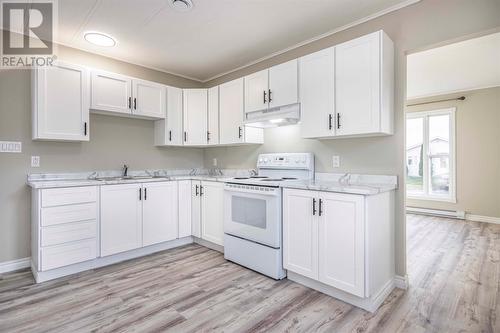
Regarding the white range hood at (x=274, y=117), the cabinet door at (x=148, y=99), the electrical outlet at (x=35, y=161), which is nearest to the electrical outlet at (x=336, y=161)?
the white range hood at (x=274, y=117)

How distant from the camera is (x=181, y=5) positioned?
7.57 feet

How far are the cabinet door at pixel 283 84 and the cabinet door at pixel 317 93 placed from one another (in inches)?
A: 3.1

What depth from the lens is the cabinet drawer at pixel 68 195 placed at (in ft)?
8.14

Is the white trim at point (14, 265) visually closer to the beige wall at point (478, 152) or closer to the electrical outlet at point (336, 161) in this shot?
the electrical outlet at point (336, 161)

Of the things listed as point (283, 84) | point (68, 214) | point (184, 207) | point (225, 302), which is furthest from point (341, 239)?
point (68, 214)

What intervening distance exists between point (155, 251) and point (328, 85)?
2867 mm

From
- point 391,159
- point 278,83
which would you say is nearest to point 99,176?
point 278,83

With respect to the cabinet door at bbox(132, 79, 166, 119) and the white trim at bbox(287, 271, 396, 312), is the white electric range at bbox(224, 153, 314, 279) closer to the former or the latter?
the white trim at bbox(287, 271, 396, 312)

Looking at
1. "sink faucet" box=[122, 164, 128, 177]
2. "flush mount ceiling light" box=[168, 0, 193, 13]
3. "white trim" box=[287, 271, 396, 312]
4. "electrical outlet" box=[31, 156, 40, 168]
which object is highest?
"flush mount ceiling light" box=[168, 0, 193, 13]

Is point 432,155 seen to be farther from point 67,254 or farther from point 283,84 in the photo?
point 67,254

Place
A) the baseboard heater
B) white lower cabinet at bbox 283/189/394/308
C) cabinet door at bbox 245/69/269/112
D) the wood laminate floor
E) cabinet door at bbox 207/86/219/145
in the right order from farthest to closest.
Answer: the baseboard heater → cabinet door at bbox 207/86/219/145 → cabinet door at bbox 245/69/269/112 → white lower cabinet at bbox 283/189/394/308 → the wood laminate floor

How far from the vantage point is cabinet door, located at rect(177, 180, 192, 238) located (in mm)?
3504

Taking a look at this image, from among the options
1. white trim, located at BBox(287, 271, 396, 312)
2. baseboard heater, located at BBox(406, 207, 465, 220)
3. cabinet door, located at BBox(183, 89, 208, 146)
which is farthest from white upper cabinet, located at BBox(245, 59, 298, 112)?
baseboard heater, located at BBox(406, 207, 465, 220)

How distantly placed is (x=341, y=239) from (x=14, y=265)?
340cm
